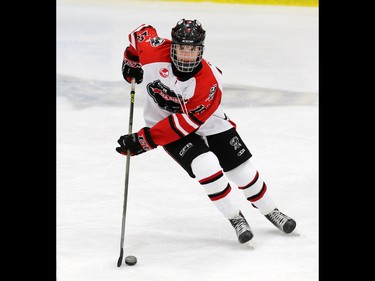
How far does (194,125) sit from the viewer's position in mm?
3078

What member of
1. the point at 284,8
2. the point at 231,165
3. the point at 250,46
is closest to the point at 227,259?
the point at 231,165

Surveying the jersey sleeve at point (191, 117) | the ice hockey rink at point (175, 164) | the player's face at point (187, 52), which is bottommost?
the ice hockey rink at point (175, 164)

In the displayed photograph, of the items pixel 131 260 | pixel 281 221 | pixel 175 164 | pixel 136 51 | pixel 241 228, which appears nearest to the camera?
pixel 131 260

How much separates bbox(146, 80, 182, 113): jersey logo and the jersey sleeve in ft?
0.19

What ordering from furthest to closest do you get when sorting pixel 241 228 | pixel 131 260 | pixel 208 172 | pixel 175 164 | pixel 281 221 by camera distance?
pixel 175 164, pixel 281 221, pixel 241 228, pixel 208 172, pixel 131 260

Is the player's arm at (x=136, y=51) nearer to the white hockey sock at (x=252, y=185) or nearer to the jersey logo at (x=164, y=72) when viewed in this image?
the jersey logo at (x=164, y=72)

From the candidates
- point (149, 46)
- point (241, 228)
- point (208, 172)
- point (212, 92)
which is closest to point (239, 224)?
point (241, 228)

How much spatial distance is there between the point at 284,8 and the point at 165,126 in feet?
15.2

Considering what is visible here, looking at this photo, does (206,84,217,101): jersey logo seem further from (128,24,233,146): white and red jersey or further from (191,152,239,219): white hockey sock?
(191,152,239,219): white hockey sock

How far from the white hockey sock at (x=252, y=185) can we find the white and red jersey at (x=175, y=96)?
8.1 inches

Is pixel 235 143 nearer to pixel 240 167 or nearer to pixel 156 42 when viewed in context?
pixel 240 167

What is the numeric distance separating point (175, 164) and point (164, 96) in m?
1.02

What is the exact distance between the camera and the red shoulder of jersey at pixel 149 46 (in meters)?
3.17

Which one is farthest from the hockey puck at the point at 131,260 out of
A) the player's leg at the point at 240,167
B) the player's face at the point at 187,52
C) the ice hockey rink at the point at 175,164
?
the player's face at the point at 187,52
